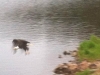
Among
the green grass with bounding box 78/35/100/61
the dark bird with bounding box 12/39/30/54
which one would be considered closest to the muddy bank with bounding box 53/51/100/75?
the green grass with bounding box 78/35/100/61

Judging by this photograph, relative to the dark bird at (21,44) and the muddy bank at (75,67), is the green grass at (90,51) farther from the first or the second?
the dark bird at (21,44)

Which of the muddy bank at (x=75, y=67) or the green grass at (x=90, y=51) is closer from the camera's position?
the muddy bank at (x=75, y=67)

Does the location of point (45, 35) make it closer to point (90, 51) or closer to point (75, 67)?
point (90, 51)

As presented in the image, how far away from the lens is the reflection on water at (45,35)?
1098 cm

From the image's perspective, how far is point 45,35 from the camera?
14734 mm

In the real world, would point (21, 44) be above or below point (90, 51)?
above

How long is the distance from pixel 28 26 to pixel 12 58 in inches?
202

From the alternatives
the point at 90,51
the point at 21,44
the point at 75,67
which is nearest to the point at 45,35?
the point at 21,44

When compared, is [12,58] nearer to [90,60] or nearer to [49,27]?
[90,60]

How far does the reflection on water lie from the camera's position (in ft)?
36.0

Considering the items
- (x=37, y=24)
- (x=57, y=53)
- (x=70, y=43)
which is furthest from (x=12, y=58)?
(x=37, y=24)

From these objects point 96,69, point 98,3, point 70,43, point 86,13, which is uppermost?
point 98,3

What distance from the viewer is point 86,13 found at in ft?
64.8

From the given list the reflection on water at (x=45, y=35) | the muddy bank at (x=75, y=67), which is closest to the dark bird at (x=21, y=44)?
the reflection on water at (x=45, y=35)
